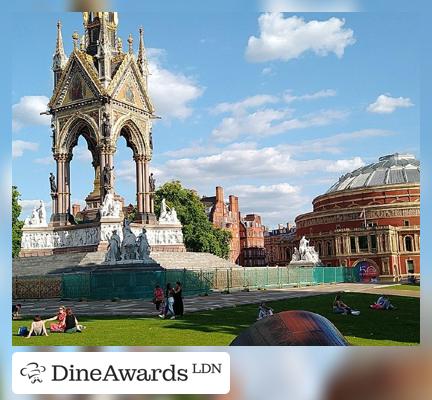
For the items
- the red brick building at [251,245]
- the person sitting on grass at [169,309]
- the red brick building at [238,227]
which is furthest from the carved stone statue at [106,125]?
the red brick building at [251,245]

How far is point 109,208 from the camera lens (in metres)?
29.8

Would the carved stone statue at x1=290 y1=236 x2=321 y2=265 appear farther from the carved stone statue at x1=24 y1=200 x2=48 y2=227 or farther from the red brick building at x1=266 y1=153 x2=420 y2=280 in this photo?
the carved stone statue at x1=24 y1=200 x2=48 y2=227

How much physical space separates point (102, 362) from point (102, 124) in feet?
77.0

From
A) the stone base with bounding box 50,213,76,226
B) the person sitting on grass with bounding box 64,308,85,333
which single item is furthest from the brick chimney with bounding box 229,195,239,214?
the person sitting on grass with bounding box 64,308,85,333

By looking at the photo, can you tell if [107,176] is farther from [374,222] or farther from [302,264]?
[374,222]

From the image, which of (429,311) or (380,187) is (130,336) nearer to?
(429,311)

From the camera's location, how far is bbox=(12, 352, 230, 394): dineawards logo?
29.0ft

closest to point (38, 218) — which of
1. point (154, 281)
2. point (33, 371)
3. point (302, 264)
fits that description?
point (154, 281)

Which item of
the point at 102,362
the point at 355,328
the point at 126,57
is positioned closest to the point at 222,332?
the point at 355,328

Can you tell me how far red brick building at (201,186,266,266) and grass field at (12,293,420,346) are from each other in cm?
3891

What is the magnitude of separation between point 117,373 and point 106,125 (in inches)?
A: 923

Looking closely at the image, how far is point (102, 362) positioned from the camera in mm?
9031

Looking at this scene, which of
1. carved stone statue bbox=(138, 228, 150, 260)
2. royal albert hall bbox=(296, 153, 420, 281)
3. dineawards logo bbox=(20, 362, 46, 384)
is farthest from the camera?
royal albert hall bbox=(296, 153, 420, 281)

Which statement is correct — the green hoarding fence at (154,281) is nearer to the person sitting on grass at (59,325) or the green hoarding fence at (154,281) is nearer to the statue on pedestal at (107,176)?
the statue on pedestal at (107,176)
